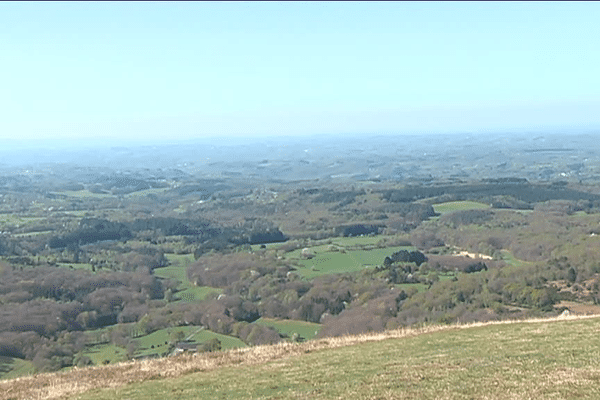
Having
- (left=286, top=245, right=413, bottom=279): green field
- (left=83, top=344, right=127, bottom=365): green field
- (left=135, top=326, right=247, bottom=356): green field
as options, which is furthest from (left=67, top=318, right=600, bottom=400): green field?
(left=286, top=245, right=413, bottom=279): green field

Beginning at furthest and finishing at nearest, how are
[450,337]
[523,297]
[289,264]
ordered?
[289,264] → [523,297] → [450,337]

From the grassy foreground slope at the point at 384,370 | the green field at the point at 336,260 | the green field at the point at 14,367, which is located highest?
the grassy foreground slope at the point at 384,370

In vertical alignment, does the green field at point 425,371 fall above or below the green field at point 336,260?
above

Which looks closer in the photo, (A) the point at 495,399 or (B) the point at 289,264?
(A) the point at 495,399

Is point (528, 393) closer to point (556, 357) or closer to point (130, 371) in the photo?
point (556, 357)

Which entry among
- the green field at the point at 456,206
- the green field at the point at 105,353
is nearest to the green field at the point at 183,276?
the green field at the point at 105,353

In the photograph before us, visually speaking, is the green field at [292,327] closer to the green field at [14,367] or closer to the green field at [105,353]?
the green field at [105,353]

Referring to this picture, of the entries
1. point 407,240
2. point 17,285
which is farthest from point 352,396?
point 407,240
